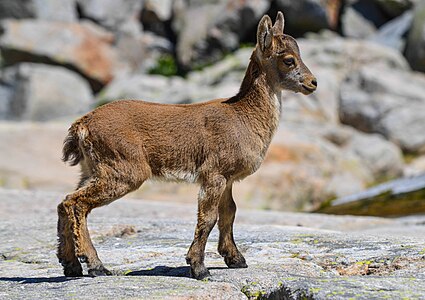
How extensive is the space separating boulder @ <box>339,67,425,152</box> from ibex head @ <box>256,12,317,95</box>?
26.3 m

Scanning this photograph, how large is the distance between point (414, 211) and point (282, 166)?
5.90m

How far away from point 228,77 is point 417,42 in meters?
11.2

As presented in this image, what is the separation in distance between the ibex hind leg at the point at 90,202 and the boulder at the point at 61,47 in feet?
117

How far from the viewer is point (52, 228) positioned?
13008 mm

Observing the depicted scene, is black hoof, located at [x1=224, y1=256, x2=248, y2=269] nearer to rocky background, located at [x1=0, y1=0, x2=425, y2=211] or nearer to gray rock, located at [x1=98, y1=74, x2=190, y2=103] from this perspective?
rocky background, located at [x1=0, y1=0, x2=425, y2=211]

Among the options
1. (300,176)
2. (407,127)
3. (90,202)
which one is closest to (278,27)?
(90,202)

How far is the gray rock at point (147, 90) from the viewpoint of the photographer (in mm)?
36159

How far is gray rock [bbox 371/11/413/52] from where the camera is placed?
44.6m

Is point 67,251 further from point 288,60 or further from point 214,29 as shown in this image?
point 214,29

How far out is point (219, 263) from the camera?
10.6 metres

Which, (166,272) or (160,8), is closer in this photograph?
(166,272)

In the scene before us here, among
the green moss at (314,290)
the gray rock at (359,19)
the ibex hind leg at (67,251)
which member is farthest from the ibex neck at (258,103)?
the gray rock at (359,19)

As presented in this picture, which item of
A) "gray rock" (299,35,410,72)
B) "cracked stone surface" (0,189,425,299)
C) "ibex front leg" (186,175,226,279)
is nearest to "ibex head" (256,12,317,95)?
"ibex front leg" (186,175,226,279)

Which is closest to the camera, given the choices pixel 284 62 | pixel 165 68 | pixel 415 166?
pixel 284 62
